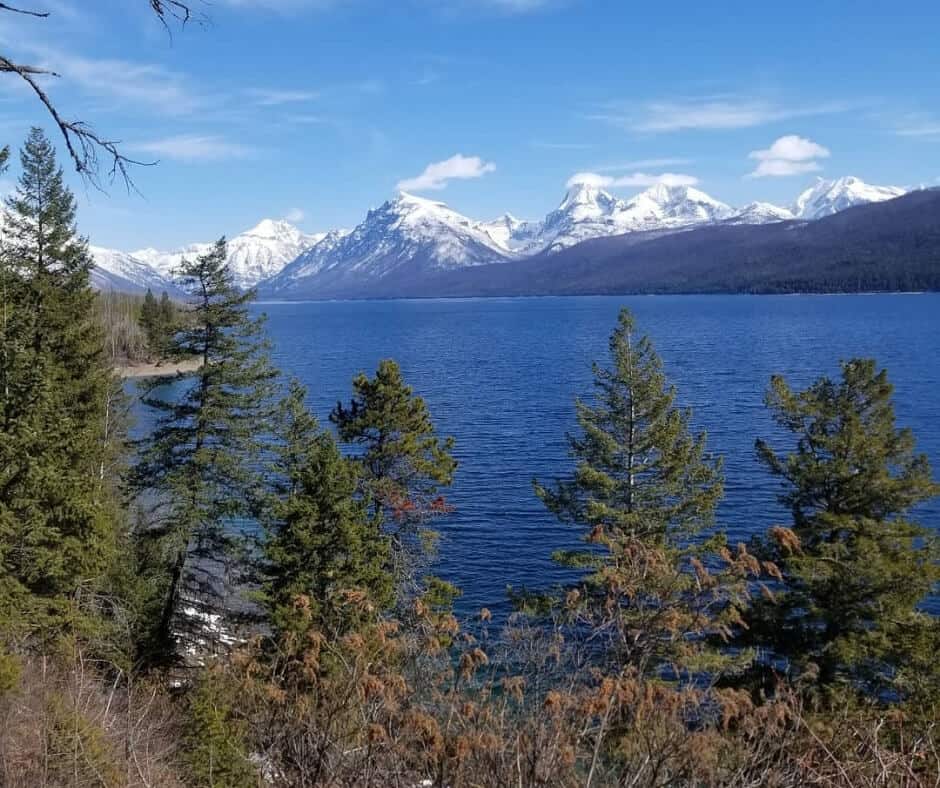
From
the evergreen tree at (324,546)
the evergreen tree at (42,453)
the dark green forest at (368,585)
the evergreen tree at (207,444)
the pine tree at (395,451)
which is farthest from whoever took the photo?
the pine tree at (395,451)

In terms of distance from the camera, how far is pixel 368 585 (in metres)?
19.9

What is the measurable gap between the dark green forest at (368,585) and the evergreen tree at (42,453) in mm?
77

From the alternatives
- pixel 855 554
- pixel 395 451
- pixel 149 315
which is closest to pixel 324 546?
pixel 395 451

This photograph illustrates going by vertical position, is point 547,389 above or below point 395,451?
below

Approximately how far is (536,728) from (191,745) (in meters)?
10.1

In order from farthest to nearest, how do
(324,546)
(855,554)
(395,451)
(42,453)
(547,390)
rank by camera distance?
(547,390), (395,451), (324,546), (855,554), (42,453)

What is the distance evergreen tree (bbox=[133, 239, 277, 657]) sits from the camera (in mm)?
23484

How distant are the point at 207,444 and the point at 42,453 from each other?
24.1 feet

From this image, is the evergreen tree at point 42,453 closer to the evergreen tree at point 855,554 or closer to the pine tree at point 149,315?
the evergreen tree at point 855,554

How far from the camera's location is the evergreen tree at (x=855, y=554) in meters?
17.3

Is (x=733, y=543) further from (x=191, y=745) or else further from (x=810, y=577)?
(x=191, y=745)

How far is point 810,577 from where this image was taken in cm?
1762

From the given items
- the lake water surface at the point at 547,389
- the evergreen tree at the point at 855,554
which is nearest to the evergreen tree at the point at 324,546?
the lake water surface at the point at 547,389

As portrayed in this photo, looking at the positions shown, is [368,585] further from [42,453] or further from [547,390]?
[547,390]
